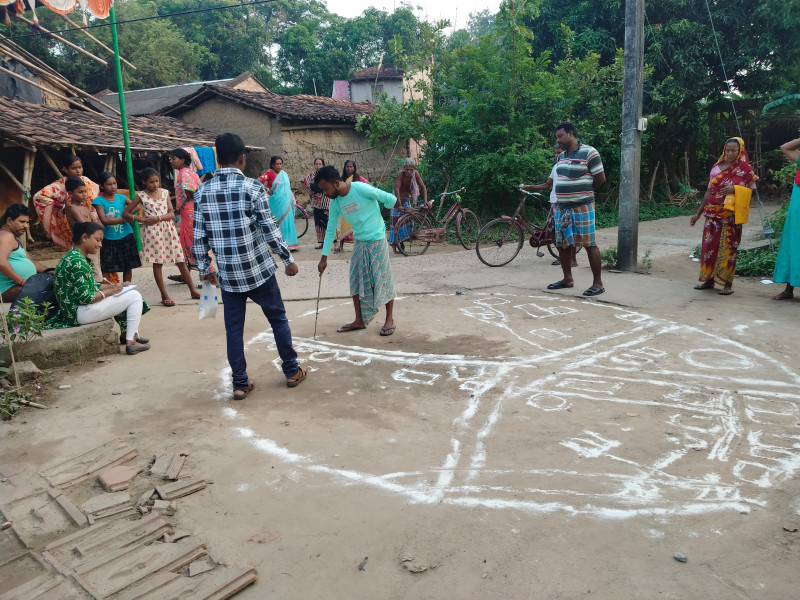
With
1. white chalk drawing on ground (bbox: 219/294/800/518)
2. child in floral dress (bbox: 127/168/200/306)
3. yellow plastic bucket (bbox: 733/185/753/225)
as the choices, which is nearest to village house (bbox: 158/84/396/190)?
child in floral dress (bbox: 127/168/200/306)

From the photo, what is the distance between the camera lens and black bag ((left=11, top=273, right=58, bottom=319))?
16.3 ft

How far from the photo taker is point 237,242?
13.5ft

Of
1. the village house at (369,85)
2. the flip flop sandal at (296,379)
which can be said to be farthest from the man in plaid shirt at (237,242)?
the village house at (369,85)

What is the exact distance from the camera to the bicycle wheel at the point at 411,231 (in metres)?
10.4

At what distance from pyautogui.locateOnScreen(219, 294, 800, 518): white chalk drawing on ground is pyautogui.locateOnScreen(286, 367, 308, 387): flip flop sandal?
1.01ft

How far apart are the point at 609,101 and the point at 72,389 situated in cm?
1284

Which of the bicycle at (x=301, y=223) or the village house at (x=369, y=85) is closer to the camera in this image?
the bicycle at (x=301, y=223)

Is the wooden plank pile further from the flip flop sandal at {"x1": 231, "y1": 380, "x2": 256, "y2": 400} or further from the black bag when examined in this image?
the black bag

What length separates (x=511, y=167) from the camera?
1182cm

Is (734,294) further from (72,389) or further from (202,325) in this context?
(72,389)

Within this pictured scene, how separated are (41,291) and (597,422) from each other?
4.30 metres

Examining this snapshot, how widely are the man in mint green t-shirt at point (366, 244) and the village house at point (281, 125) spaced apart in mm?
11486

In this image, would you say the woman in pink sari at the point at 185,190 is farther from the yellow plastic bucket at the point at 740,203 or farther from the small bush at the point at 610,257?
the yellow plastic bucket at the point at 740,203

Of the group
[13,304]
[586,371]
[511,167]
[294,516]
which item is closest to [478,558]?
[294,516]
